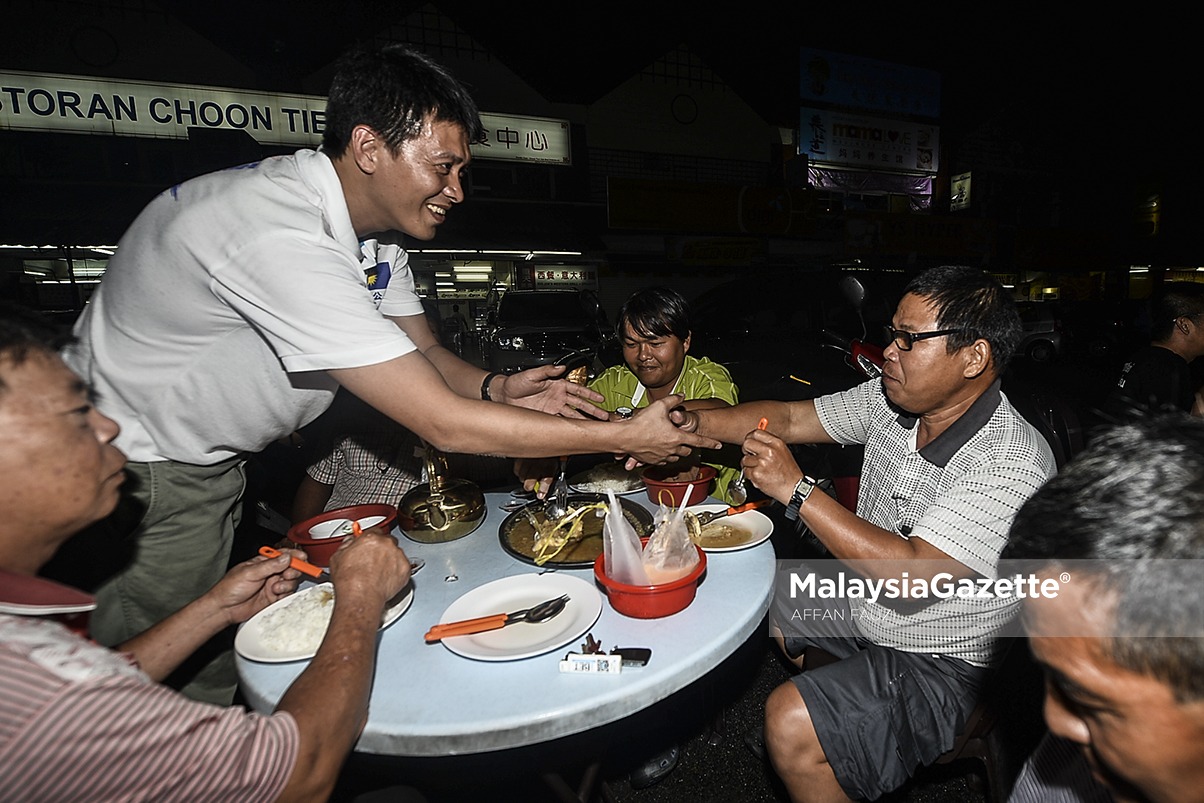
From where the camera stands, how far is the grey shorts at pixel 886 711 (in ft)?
5.68

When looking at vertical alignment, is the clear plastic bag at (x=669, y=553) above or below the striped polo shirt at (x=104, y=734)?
below

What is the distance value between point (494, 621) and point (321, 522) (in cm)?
104

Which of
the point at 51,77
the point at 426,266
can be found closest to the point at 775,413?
the point at 426,266

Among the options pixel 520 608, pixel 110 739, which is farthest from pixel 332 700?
pixel 520 608

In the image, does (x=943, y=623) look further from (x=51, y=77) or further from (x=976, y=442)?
(x=51, y=77)

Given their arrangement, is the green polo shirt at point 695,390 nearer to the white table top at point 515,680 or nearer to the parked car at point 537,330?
the white table top at point 515,680

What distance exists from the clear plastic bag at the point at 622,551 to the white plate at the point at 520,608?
12 cm

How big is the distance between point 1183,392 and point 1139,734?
4328 millimetres

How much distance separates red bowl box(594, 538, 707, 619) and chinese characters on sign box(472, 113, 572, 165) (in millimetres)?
12492

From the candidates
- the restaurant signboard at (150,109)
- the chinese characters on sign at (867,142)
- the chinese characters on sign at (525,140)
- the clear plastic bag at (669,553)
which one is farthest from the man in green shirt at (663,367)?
the chinese characters on sign at (867,142)

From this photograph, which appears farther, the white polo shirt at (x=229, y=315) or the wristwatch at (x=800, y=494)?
the wristwatch at (x=800, y=494)

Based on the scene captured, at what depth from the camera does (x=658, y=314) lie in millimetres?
3486

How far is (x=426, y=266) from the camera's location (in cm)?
1355

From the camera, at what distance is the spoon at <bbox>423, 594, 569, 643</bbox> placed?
1.46m
